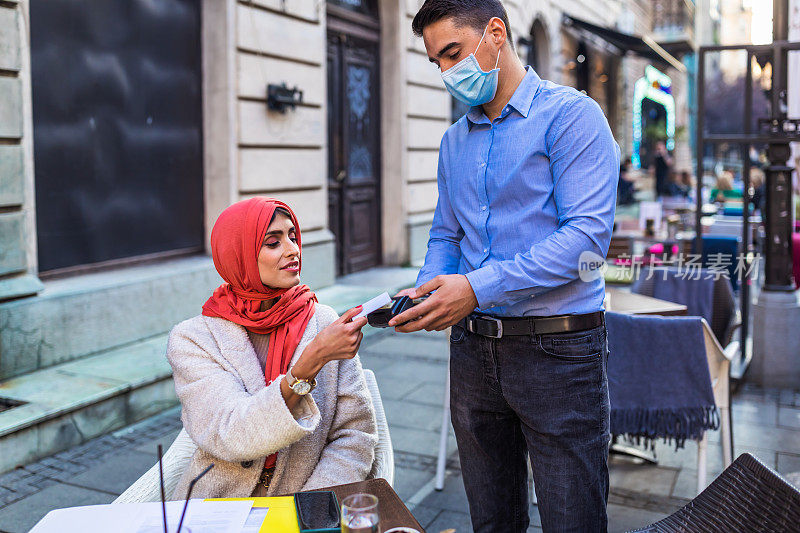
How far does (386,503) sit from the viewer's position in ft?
6.33

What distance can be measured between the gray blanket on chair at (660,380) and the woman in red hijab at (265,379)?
1.78 metres

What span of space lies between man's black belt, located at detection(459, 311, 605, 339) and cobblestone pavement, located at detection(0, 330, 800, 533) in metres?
1.80

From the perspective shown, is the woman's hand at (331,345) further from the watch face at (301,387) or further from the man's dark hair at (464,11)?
the man's dark hair at (464,11)

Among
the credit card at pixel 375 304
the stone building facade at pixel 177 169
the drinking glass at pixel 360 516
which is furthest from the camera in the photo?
the stone building facade at pixel 177 169

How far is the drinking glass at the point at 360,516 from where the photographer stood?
1.59 meters

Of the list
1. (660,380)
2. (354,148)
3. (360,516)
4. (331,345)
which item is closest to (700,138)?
(660,380)

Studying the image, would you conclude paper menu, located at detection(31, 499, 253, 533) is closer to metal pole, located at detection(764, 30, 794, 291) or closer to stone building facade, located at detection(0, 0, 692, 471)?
stone building facade, located at detection(0, 0, 692, 471)

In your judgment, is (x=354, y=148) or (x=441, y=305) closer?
(x=441, y=305)


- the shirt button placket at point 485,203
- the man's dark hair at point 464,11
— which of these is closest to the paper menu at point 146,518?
the shirt button placket at point 485,203

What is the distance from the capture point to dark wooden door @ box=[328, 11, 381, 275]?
9969 mm

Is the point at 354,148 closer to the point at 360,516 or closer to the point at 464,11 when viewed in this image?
the point at 464,11

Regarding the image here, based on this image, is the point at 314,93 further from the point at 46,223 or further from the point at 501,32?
the point at 501,32

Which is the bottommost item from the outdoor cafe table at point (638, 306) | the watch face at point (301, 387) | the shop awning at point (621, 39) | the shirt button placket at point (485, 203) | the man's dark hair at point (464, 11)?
the outdoor cafe table at point (638, 306)

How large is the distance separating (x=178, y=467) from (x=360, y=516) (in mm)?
1122
